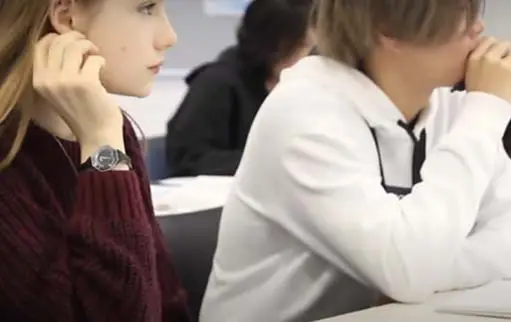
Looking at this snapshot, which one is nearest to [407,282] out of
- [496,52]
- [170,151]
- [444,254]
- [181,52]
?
[444,254]

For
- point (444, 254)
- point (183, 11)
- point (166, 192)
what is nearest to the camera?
point (444, 254)

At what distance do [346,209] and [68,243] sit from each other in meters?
0.38

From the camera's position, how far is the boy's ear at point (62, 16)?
1215 millimetres

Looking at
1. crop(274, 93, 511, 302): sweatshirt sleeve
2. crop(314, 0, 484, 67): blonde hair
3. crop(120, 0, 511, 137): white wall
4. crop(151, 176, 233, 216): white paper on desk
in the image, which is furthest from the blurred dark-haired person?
crop(274, 93, 511, 302): sweatshirt sleeve

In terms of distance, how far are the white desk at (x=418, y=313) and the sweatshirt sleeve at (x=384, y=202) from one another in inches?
1.0

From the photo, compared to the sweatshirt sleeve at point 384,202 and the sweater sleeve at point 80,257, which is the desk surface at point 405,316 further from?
the sweater sleeve at point 80,257

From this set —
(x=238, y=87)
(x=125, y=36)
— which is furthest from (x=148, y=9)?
(x=238, y=87)

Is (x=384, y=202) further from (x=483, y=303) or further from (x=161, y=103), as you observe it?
(x=161, y=103)

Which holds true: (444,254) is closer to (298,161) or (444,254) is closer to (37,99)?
(298,161)

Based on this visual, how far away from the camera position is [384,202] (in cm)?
132

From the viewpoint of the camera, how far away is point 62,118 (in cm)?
122

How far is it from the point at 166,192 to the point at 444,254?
0.86 meters

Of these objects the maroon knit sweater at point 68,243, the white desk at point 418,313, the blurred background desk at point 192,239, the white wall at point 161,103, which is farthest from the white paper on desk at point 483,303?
the white wall at point 161,103

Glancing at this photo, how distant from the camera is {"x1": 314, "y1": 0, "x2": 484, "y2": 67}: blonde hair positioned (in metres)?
1.47
